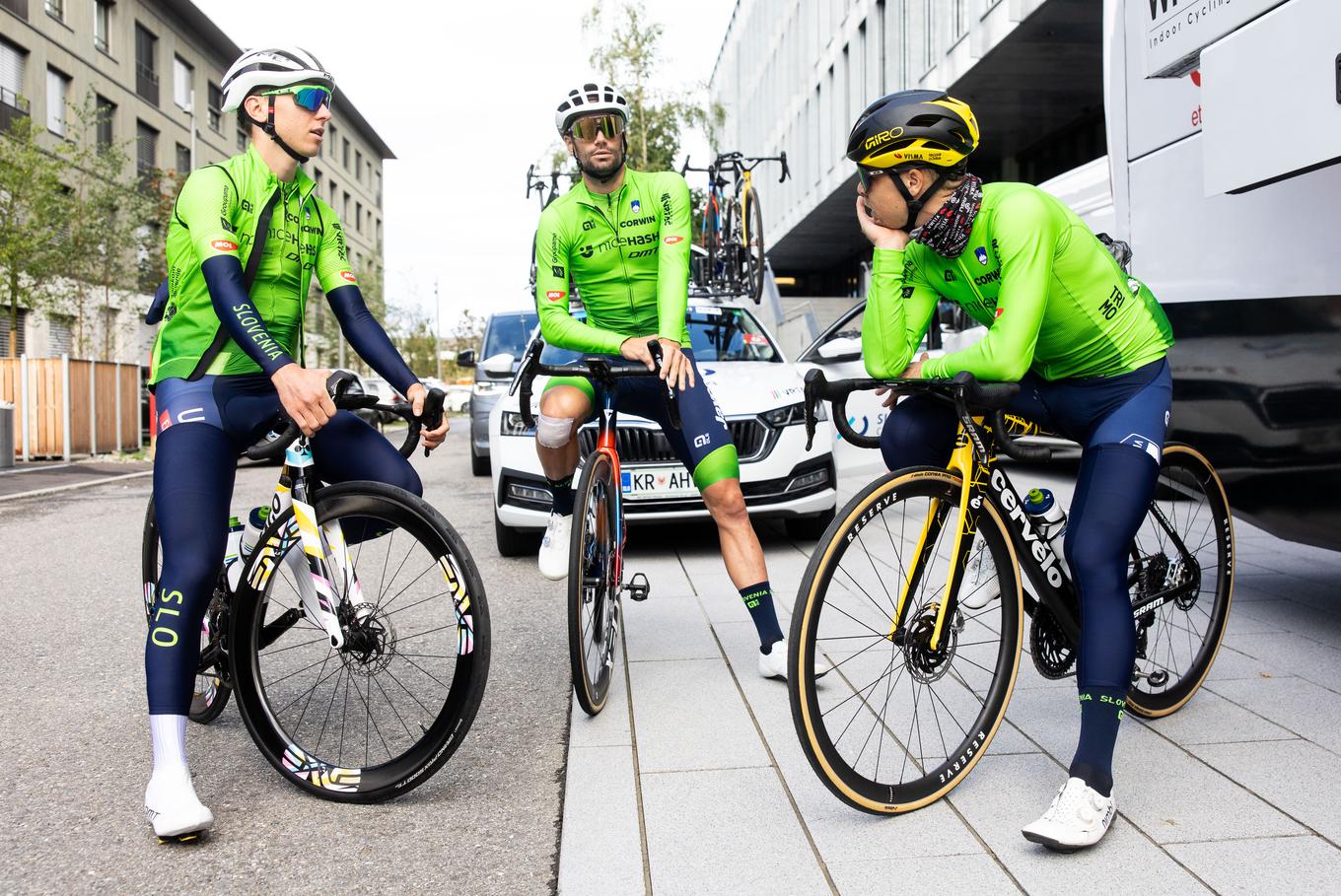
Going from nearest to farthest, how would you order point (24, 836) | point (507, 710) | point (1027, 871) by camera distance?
point (1027, 871) < point (24, 836) < point (507, 710)

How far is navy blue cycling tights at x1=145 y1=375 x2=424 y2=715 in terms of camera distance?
9.63ft

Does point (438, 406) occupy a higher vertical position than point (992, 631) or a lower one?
higher

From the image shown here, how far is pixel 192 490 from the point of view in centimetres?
298

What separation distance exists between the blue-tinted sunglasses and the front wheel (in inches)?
72.5

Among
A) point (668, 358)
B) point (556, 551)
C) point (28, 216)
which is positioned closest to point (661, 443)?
point (556, 551)

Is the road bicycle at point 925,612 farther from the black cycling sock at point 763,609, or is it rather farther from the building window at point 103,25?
the building window at point 103,25

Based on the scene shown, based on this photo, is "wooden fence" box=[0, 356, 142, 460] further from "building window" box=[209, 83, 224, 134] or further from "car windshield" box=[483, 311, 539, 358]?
"building window" box=[209, 83, 224, 134]

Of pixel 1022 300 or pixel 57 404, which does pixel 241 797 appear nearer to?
pixel 1022 300

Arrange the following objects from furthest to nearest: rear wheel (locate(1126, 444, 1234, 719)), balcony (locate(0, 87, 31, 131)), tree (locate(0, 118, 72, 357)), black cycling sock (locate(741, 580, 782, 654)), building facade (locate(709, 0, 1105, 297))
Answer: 1. balcony (locate(0, 87, 31, 131))
2. tree (locate(0, 118, 72, 357))
3. building facade (locate(709, 0, 1105, 297))
4. black cycling sock (locate(741, 580, 782, 654))
5. rear wheel (locate(1126, 444, 1234, 719))

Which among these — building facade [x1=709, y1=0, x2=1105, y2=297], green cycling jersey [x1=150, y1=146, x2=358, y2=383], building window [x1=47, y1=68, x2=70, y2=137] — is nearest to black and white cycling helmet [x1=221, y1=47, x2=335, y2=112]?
green cycling jersey [x1=150, y1=146, x2=358, y2=383]

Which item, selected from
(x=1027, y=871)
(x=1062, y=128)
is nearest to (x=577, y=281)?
A: (x=1027, y=871)

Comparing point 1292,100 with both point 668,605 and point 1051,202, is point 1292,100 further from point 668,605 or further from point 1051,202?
point 668,605

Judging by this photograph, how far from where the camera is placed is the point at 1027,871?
262 cm

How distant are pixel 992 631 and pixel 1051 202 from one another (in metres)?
1.18
